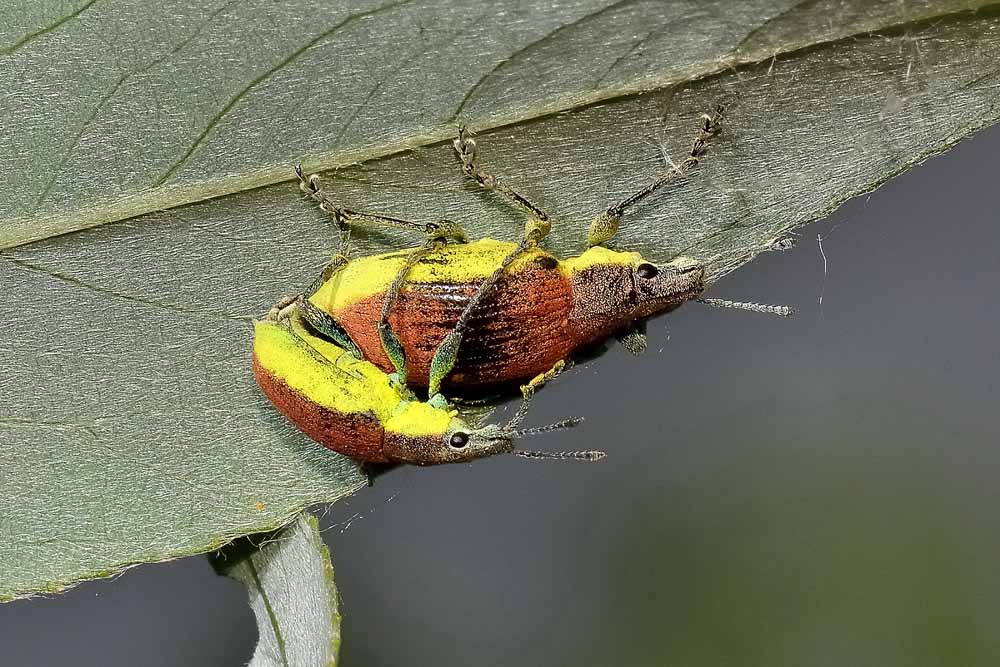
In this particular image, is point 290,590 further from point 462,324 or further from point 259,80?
point 259,80

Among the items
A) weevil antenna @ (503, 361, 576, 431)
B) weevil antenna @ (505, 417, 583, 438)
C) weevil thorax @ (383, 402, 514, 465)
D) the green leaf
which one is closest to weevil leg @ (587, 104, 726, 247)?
weevil antenna @ (503, 361, 576, 431)

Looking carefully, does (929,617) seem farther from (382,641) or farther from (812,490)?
(382,641)

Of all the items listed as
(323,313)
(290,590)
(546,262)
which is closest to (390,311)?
(323,313)

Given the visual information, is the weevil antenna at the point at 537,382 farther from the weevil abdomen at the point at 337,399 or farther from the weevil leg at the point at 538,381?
the weevil abdomen at the point at 337,399

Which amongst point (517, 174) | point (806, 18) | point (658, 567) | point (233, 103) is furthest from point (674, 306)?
point (658, 567)

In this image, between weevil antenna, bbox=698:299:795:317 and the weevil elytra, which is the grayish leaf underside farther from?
weevil antenna, bbox=698:299:795:317
